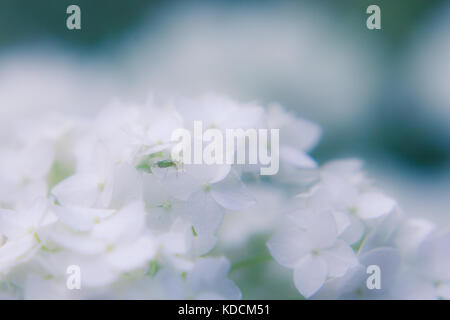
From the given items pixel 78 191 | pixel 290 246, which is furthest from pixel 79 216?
pixel 290 246

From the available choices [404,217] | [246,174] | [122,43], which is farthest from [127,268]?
[122,43]

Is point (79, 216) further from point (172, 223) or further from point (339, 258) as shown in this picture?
point (339, 258)

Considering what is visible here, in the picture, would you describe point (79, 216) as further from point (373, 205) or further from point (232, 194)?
point (373, 205)

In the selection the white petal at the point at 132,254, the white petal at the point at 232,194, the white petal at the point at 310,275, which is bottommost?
the white petal at the point at 310,275

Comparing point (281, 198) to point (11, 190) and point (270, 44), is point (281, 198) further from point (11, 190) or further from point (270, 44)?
point (270, 44)

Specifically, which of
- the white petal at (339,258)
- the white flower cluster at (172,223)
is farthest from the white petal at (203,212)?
the white petal at (339,258)

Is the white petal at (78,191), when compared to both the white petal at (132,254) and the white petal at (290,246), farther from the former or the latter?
the white petal at (290,246)

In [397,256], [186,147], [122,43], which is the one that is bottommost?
[397,256]

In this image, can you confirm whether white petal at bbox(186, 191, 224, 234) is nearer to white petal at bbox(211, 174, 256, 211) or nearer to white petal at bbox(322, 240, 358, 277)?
white petal at bbox(211, 174, 256, 211)

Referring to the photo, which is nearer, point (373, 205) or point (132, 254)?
point (132, 254)
